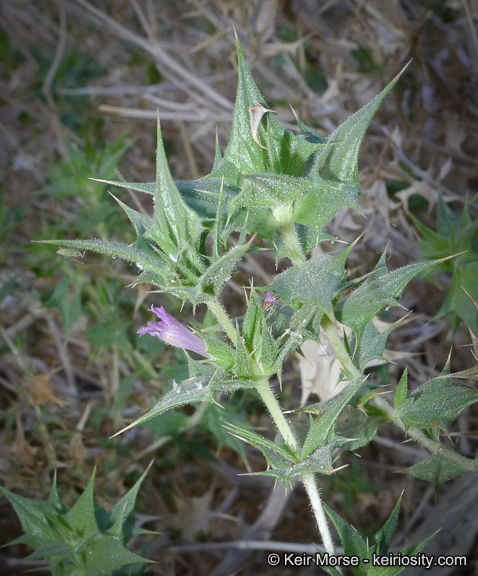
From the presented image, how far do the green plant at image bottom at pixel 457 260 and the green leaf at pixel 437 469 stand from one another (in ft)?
1.57

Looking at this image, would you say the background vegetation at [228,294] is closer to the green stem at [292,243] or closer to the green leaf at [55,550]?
the green leaf at [55,550]

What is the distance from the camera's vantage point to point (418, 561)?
54.4 inches

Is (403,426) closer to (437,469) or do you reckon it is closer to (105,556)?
(437,469)

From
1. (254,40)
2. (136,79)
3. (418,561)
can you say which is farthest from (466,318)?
(136,79)

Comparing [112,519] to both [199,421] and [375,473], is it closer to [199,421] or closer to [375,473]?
[199,421]

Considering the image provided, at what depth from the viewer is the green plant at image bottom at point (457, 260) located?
1637 mm

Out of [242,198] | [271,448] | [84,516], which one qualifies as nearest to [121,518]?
[84,516]

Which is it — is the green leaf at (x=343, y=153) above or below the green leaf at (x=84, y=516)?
above

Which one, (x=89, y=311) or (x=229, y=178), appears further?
(x=89, y=311)

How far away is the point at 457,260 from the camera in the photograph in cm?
169

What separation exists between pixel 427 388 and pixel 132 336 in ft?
4.86

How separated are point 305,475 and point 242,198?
559 millimetres

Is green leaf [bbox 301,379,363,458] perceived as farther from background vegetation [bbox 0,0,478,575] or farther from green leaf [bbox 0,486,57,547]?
green leaf [bbox 0,486,57,547]

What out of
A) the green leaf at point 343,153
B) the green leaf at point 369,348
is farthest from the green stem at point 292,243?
the green leaf at point 369,348
